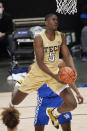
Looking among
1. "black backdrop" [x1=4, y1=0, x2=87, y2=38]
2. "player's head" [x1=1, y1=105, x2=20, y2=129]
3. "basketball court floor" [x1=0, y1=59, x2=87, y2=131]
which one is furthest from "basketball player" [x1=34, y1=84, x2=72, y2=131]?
"black backdrop" [x1=4, y1=0, x2=87, y2=38]

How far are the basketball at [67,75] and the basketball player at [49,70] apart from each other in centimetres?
5

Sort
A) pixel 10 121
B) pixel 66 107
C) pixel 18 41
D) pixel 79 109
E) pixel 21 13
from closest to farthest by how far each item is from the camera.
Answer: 1. pixel 10 121
2. pixel 66 107
3. pixel 79 109
4. pixel 18 41
5. pixel 21 13

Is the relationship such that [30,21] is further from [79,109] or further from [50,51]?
[50,51]

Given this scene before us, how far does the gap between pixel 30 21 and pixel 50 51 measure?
647 cm

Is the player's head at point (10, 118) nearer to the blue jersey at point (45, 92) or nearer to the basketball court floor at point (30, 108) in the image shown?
the blue jersey at point (45, 92)

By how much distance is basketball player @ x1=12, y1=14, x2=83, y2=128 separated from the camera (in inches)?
188

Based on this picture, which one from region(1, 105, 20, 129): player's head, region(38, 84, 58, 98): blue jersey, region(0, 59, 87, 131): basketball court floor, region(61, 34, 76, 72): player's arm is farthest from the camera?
region(0, 59, 87, 131): basketball court floor

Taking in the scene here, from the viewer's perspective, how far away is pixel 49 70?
15.7 ft

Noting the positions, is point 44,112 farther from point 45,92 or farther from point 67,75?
point 67,75

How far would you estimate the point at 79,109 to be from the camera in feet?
21.3

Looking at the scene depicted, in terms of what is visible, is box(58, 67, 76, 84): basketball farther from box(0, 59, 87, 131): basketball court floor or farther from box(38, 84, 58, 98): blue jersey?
box(0, 59, 87, 131): basketball court floor

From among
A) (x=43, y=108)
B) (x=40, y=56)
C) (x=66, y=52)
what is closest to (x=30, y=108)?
(x=43, y=108)

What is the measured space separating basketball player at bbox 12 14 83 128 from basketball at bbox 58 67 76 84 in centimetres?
5

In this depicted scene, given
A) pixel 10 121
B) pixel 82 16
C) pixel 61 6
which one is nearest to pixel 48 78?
pixel 10 121
